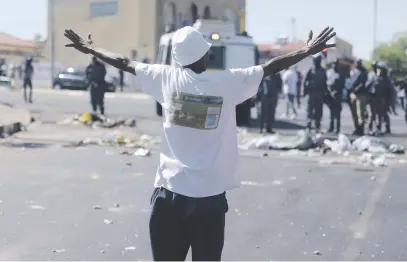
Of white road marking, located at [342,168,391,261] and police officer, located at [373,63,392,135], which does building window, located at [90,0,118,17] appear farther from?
white road marking, located at [342,168,391,261]

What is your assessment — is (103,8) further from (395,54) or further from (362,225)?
(362,225)

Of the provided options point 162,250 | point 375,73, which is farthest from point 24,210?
point 375,73

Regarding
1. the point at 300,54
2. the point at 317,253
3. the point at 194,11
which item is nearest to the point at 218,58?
the point at 317,253

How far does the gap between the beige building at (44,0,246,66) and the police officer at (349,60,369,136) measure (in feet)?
115

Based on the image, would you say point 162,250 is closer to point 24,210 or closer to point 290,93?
point 24,210

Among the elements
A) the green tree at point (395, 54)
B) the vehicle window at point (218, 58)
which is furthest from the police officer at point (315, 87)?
the green tree at point (395, 54)

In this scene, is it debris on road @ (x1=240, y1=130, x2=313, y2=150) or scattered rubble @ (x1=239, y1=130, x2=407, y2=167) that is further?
debris on road @ (x1=240, y1=130, x2=313, y2=150)

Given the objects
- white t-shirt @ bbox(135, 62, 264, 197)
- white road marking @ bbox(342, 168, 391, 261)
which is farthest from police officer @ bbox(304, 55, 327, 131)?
white t-shirt @ bbox(135, 62, 264, 197)

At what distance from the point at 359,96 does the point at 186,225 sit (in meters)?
14.6

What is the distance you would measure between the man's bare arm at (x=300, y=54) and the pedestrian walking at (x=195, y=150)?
0.13 meters

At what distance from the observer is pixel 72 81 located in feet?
144

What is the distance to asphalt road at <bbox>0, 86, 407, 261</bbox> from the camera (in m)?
6.50

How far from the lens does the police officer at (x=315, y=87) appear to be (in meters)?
17.1

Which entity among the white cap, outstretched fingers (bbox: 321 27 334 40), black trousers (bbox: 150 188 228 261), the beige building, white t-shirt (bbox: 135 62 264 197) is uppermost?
the beige building
